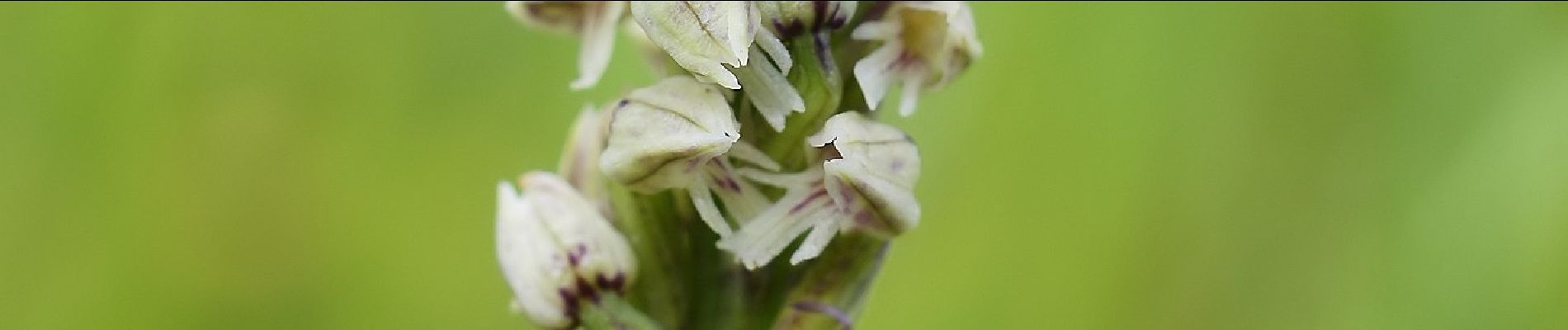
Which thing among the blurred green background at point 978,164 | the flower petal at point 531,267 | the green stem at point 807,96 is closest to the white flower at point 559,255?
the flower petal at point 531,267

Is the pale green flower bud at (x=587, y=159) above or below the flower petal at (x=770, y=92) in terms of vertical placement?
below

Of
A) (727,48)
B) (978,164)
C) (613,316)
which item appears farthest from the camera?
(978,164)

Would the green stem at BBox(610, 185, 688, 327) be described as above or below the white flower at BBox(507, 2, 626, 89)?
below

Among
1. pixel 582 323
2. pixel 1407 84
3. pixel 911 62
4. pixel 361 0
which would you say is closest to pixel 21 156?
pixel 361 0

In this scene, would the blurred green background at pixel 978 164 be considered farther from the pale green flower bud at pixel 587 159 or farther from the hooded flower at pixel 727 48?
the hooded flower at pixel 727 48

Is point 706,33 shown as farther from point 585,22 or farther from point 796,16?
point 585,22

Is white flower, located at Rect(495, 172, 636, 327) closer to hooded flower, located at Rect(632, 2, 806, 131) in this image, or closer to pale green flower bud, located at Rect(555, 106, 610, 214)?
pale green flower bud, located at Rect(555, 106, 610, 214)

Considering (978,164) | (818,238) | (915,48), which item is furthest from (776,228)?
(978,164)

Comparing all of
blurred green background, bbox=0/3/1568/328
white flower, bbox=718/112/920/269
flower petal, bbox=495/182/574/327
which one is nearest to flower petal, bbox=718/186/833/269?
white flower, bbox=718/112/920/269
